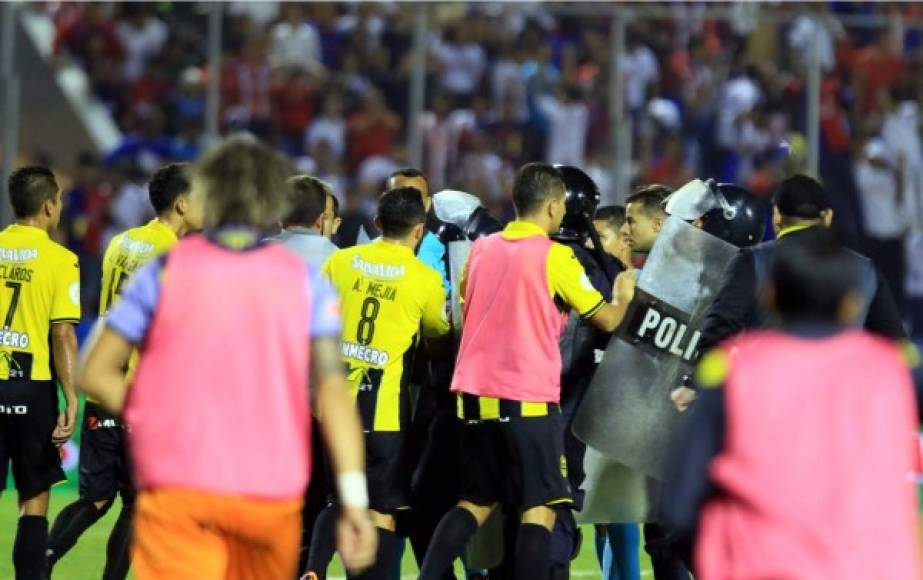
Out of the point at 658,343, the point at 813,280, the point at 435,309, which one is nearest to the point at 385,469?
the point at 435,309

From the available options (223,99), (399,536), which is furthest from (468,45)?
(399,536)

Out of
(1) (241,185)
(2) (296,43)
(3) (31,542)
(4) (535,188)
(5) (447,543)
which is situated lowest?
(3) (31,542)

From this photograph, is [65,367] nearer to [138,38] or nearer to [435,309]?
[435,309]

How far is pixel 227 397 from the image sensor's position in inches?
174

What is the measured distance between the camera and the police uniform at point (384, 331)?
726cm

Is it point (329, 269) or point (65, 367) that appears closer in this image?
point (329, 269)

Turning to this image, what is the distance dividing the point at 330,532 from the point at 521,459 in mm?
886

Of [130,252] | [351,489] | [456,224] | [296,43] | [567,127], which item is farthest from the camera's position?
[296,43]

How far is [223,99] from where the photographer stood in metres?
15.5

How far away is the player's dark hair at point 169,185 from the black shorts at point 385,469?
1.40m

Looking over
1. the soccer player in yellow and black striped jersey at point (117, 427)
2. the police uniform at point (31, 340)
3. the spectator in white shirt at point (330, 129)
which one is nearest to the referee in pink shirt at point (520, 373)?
the soccer player in yellow and black striped jersey at point (117, 427)

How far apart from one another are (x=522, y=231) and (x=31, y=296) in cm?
211

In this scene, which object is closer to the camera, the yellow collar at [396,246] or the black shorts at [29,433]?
the yellow collar at [396,246]

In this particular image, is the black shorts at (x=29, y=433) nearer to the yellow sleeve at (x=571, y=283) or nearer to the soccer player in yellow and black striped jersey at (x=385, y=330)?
the soccer player in yellow and black striped jersey at (x=385, y=330)
